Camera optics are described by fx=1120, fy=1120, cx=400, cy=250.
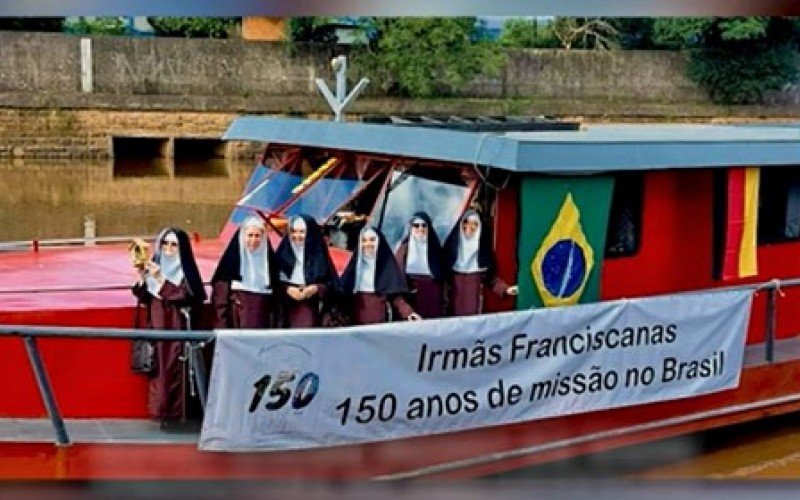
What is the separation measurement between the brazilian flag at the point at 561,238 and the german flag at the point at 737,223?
92 centimetres

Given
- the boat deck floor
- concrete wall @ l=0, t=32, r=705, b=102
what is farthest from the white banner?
concrete wall @ l=0, t=32, r=705, b=102

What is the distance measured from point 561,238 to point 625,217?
0.57 meters

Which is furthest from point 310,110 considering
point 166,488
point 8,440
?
point 166,488

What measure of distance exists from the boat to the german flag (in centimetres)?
2

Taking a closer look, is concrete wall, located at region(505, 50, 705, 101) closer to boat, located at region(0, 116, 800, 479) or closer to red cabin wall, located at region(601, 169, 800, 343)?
boat, located at region(0, 116, 800, 479)

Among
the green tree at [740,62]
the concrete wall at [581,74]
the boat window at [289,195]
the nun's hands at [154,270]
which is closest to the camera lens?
the nun's hands at [154,270]

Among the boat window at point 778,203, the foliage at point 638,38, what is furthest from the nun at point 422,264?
the foliage at point 638,38

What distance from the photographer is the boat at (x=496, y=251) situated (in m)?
4.46

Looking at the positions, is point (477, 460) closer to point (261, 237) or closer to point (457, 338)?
point (457, 338)

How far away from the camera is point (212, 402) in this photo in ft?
13.9

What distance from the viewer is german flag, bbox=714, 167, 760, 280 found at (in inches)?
243

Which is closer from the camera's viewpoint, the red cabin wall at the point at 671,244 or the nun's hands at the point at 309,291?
the nun's hands at the point at 309,291

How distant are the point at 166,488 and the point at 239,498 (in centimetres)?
9

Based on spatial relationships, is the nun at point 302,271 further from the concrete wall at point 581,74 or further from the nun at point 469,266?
the concrete wall at point 581,74
